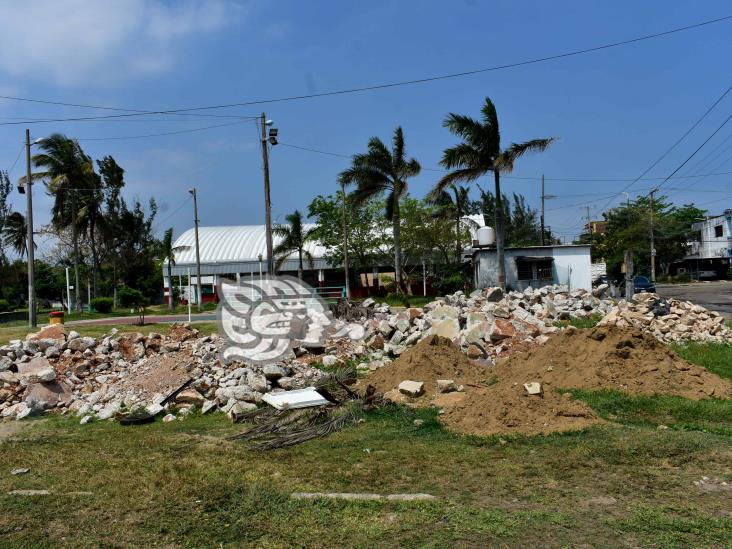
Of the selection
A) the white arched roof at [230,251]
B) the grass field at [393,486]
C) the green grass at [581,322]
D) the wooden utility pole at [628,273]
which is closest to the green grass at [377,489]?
Answer: the grass field at [393,486]

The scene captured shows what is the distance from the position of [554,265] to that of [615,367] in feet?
73.7

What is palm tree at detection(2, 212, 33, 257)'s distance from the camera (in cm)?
4578

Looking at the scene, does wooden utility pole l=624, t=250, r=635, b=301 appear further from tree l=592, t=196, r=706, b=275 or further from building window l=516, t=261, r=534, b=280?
tree l=592, t=196, r=706, b=275

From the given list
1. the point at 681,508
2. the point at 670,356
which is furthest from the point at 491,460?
the point at 670,356

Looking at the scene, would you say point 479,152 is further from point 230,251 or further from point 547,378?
point 230,251

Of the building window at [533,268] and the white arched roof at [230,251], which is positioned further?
the white arched roof at [230,251]

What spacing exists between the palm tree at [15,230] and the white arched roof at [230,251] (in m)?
12.0

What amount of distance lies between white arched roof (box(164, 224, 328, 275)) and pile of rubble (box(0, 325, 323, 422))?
105ft

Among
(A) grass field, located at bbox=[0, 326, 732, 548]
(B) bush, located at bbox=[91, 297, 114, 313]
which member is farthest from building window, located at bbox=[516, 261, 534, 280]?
(B) bush, located at bbox=[91, 297, 114, 313]

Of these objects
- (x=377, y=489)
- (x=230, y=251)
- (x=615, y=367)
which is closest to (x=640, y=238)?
(x=230, y=251)

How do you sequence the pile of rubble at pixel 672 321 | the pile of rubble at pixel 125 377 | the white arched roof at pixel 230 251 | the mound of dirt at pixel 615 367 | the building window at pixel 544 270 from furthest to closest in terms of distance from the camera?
the white arched roof at pixel 230 251 < the building window at pixel 544 270 < the pile of rubble at pixel 672 321 < the pile of rubble at pixel 125 377 < the mound of dirt at pixel 615 367

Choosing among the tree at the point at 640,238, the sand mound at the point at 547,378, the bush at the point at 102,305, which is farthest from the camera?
the tree at the point at 640,238

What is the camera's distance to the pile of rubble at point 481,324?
13.5 metres

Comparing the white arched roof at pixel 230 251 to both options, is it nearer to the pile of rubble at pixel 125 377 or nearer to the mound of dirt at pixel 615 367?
the pile of rubble at pixel 125 377
